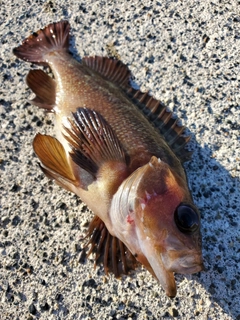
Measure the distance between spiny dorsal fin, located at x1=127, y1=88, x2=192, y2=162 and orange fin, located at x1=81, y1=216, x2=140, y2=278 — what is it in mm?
582

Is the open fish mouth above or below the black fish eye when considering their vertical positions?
below

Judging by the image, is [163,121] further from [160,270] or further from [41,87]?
[160,270]

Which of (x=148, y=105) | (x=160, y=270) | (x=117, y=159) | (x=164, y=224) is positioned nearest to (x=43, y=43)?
(x=148, y=105)

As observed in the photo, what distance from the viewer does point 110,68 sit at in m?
2.82

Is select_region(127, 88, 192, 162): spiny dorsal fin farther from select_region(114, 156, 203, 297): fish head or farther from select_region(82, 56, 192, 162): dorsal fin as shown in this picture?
select_region(114, 156, 203, 297): fish head

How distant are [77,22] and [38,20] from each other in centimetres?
32

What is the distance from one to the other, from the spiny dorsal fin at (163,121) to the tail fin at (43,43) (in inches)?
29.0

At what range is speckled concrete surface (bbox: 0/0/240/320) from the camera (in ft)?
6.97

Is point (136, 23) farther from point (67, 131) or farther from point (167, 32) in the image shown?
point (67, 131)

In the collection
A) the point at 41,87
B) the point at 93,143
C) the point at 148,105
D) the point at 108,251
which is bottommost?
the point at 108,251

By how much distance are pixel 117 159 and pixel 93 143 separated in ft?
0.61

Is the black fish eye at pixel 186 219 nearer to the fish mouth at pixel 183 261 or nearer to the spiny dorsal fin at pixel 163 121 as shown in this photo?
the fish mouth at pixel 183 261

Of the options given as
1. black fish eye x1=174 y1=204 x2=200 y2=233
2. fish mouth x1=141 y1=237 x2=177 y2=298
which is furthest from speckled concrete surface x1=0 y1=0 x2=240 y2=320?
black fish eye x1=174 y1=204 x2=200 y2=233

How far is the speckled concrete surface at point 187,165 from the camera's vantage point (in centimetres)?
212
